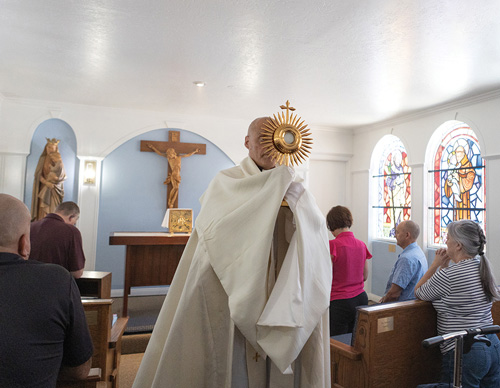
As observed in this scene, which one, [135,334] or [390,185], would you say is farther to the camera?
[390,185]

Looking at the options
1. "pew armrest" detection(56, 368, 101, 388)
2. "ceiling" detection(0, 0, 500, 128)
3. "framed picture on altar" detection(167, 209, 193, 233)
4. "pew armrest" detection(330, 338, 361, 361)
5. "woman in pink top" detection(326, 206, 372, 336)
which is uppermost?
"ceiling" detection(0, 0, 500, 128)

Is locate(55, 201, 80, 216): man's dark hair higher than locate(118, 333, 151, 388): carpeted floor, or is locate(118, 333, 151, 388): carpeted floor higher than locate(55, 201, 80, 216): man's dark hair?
locate(55, 201, 80, 216): man's dark hair

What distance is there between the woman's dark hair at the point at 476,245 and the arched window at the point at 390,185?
4.51 m

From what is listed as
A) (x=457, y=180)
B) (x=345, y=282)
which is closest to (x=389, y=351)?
(x=345, y=282)

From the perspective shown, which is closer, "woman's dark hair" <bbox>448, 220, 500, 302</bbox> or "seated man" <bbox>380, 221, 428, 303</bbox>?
"woman's dark hair" <bbox>448, 220, 500, 302</bbox>

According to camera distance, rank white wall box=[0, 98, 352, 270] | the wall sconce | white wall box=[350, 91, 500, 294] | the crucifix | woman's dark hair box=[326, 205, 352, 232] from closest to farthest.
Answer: woman's dark hair box=[326, 205, 352, 232] < white wall box=[350, 91, 500, 294] < white wall box=[0, 98, 352, 270] < the wall sconce < the crucifix

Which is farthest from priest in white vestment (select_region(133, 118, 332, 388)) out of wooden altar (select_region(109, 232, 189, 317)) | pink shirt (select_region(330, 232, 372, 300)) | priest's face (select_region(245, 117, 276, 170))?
wooden altar (select_region(109, 232, 189, 317))

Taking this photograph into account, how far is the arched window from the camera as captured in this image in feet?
22.2

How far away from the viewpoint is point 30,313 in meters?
1.22

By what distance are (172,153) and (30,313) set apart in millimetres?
5498

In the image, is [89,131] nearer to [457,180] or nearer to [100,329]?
[100,329]

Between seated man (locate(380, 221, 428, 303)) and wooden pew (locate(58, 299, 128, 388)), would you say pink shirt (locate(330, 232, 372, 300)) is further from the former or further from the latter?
wooden pew (locate(58, 299, 128, 388))

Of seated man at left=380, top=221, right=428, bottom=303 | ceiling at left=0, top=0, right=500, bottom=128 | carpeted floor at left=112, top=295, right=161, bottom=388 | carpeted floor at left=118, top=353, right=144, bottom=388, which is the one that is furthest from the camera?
carpeted floor at left=112, top=295, right=161, bottom=388

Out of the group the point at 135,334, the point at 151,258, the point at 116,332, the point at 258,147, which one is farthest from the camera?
the point at 151,258
